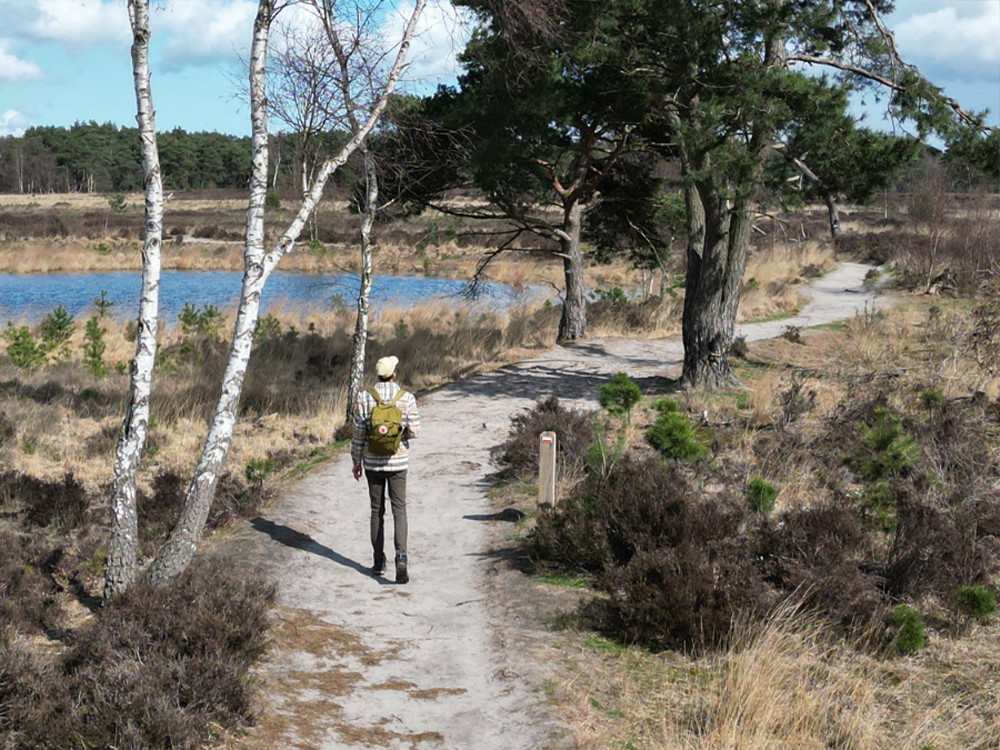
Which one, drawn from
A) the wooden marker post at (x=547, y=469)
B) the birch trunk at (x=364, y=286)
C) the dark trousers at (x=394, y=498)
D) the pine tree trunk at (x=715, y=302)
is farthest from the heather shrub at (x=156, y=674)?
the pine tree trunk at (x=715, y=302)

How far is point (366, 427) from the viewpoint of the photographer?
8.05 metres

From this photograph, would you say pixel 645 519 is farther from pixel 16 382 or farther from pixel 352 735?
pixel 16 382

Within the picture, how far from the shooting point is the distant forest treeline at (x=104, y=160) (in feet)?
301

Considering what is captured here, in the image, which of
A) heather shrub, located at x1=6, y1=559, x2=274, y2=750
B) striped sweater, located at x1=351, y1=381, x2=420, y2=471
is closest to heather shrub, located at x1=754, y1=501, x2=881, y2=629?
striped sweater, located at x1=351, y1=381, x2=420, y2=471

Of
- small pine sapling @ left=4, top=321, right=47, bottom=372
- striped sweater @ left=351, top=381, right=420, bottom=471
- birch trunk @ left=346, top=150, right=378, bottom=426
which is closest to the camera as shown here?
striped sweater @ left=351, top=381, right=420, bottom=471

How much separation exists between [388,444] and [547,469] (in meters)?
2.00

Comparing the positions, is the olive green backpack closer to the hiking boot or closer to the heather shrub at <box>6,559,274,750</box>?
the hiking boot

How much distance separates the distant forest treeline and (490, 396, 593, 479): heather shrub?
74018 mm

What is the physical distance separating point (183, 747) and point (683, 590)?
3.53 m

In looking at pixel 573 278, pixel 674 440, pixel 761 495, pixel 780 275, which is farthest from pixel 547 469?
pixel 780 275

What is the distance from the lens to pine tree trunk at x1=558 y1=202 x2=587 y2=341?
20344mm

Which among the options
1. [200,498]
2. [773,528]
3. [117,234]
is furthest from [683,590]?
[117,234]

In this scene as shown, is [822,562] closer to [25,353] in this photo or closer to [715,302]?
[715,302]

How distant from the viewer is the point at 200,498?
23.6 ft
